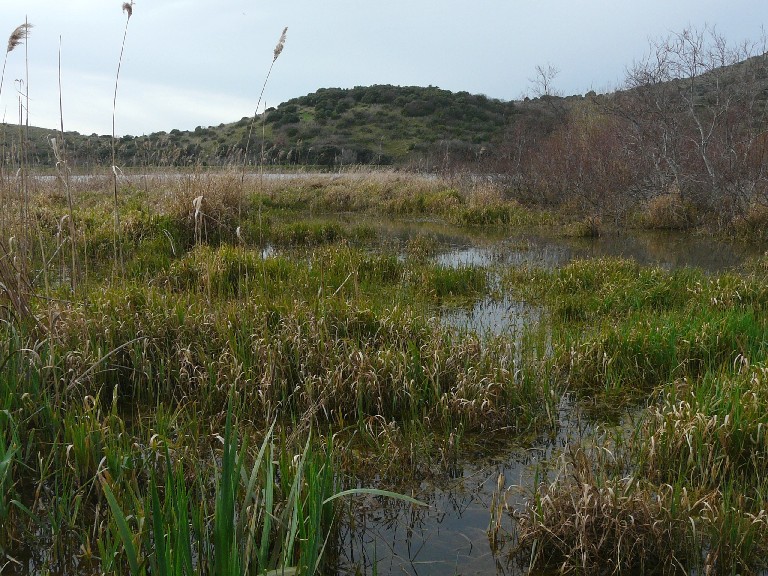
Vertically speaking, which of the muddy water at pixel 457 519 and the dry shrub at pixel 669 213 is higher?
the dry shrub at pixel 669 213

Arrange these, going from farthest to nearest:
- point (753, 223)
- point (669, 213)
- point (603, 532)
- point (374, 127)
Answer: point (374, 127)
point (669, 213)
point (753, 223)
point (603, 532)

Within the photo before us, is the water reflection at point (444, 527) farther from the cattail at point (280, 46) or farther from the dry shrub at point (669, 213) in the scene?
the dry shrub at point (669, 213)

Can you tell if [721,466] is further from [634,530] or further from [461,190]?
[461,190]

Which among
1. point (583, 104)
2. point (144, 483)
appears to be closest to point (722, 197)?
point (144, 483)

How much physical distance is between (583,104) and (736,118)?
26.3 meters

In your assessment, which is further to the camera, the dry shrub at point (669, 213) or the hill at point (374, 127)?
the hill at point (374, 127)

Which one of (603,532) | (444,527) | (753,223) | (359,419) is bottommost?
(444,527)

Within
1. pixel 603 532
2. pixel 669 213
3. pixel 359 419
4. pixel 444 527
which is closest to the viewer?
pixel 603 532

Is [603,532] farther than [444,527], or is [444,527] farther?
[444,527]

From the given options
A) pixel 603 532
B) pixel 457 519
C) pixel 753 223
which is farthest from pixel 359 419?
pixel 753 223

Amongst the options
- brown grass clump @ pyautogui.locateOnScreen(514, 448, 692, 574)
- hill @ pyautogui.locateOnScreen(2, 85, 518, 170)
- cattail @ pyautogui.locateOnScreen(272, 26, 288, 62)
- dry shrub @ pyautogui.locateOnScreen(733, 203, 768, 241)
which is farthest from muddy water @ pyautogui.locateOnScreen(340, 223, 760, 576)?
hill @ pyautogui.locateOnScreen(2, 85, 518, 170)

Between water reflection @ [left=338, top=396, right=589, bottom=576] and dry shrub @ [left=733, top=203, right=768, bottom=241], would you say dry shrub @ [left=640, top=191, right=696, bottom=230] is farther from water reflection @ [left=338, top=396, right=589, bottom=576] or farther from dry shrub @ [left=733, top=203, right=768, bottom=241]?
water reflection @ [left=338, top=396, right=589, bottom=576]

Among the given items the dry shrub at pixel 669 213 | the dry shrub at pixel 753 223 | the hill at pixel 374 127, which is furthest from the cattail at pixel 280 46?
the hill at pixel 374 127

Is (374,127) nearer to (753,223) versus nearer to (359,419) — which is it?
(753,223)
